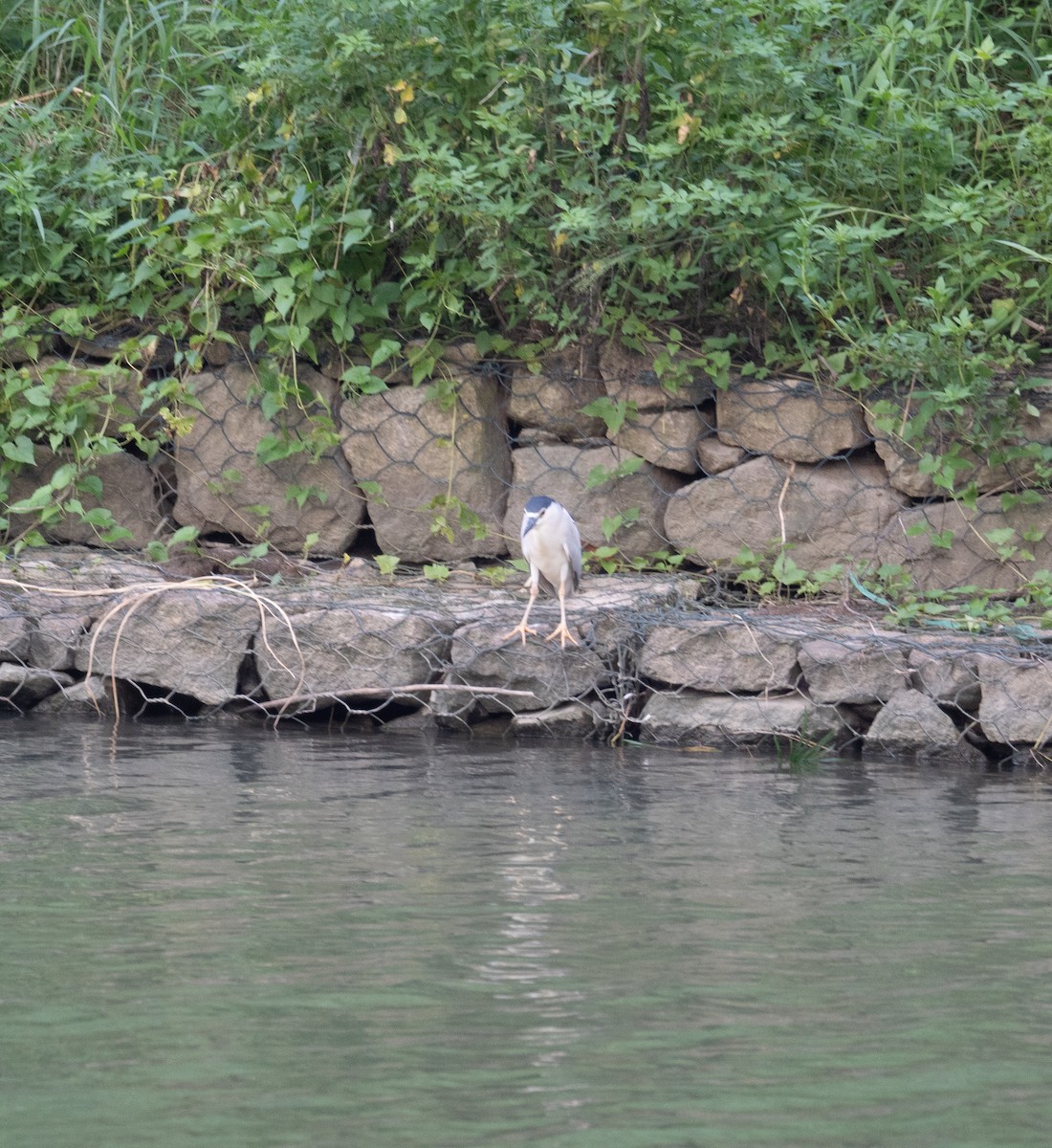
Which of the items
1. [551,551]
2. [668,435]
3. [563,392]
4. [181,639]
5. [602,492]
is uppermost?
[563,392]

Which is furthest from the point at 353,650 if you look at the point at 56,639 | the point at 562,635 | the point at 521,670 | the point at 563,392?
the point at 563,392

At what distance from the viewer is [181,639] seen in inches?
233

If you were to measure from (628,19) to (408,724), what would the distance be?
2.84m

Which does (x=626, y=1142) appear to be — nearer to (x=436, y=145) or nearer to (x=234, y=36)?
(x=436, y=145)

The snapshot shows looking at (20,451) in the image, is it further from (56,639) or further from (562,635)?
(562,635)

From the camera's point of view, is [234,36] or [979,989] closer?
[979,989]

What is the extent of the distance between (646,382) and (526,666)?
1.61 metres

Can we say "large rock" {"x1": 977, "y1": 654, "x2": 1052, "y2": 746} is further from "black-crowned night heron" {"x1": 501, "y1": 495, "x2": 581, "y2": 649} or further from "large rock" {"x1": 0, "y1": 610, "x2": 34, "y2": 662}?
"large rock" {"x1": 0, "y1": 610, "x2": 34, "y2": 662}

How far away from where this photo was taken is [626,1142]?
2352mm

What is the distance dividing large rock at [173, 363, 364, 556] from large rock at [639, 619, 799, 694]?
6.16ft

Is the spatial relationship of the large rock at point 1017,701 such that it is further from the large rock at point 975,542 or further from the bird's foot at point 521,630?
the bird's foot at point 521,630

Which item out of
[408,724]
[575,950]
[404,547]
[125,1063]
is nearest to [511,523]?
[404,547]

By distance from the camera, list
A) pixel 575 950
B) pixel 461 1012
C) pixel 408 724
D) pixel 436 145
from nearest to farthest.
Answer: pixel 461 1012
pixel 575 950
pixel 408 724
pixel 436 145

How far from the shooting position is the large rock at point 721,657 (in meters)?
5.57
